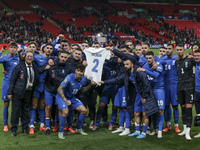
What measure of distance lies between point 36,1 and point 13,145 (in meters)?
46.4

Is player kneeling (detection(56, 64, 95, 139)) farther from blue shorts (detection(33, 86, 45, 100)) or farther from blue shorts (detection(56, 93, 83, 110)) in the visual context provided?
blue shorts (detection(33, 86, 45, 100))

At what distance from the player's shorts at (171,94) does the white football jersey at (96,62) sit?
1.77m

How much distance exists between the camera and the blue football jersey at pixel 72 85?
702cm

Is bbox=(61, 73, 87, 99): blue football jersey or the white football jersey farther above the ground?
the white football jersey

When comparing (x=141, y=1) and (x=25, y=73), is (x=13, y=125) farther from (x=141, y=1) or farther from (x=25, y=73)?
(x=141, y=1)

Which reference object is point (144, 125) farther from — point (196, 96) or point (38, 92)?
point (38, 92)

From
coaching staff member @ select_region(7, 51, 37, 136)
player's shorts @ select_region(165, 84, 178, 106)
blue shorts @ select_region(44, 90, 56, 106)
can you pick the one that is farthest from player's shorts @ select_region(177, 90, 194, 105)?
coaching staff member @ select_region(7, 51, 37, 136)

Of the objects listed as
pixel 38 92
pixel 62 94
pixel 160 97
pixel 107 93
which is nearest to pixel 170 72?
pixel 160 97

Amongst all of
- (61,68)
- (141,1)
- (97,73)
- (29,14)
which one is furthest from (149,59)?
(141,1)

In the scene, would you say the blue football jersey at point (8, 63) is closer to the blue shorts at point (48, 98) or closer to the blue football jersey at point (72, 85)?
the blue shorts at point (48, 98)

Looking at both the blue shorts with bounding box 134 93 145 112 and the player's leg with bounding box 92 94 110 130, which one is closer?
the blue shorts with bounding box 134 93 145 112

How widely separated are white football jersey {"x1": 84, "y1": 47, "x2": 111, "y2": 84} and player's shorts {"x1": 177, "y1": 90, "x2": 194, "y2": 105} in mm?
1975

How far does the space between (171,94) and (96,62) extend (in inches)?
82.1

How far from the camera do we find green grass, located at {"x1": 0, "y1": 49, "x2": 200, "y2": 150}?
21.1 ft
